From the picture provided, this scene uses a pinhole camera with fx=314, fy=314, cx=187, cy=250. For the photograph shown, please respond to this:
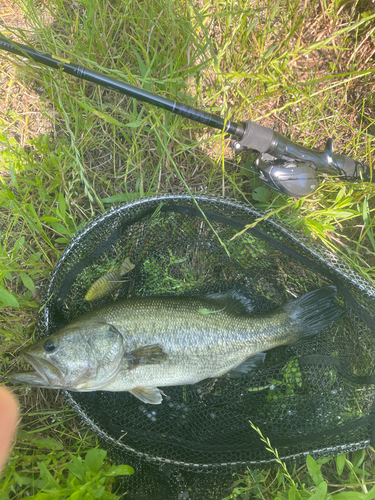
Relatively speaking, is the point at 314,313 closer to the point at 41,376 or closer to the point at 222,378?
the point at 222,378

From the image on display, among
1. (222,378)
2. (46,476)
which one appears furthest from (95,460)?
(222,378)

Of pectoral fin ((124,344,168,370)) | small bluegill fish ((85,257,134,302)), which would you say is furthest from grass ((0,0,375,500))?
pectoral fin ((124,344,168,370))

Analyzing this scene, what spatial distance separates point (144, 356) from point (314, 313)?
1.28 meters

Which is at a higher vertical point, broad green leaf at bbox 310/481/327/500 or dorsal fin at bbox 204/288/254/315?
dorsal fin at bbox 204/288/254/315

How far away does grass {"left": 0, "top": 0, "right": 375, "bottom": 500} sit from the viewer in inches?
97.8

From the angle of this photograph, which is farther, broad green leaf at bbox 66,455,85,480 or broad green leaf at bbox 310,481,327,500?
broad green leaf at bbox 66,455,85,480

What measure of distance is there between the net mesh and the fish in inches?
7.6

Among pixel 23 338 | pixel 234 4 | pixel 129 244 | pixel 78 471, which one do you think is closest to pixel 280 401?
pixel 78 471

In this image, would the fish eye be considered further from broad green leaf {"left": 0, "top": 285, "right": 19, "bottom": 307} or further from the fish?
broad green leaf {"left": 0, "top": 285, "right": 19, "bottom": 307}

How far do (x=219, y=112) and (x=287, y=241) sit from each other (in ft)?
4.37

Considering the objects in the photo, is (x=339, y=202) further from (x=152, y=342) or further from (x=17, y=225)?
(x=17, y=225)

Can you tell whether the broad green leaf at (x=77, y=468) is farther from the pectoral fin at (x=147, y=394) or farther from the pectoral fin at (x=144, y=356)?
the pectoral fin at (x=144, y=356)

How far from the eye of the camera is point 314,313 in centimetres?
234

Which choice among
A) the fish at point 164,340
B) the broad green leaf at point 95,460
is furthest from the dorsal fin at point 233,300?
the broad green leaf at point 95,460
